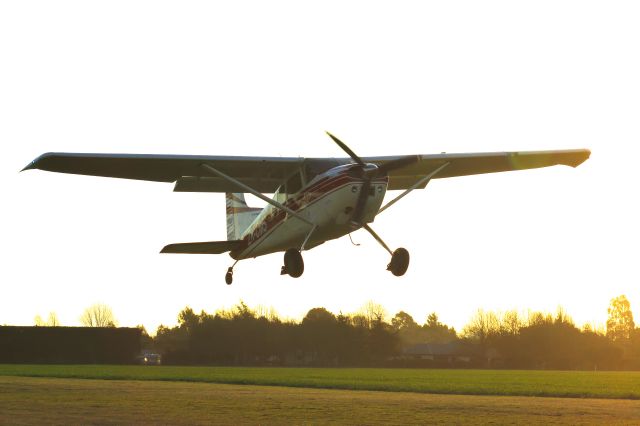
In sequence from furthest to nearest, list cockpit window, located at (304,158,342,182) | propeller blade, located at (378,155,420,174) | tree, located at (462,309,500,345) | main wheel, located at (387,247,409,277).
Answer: tree, located at (462,309,500,345) < cockpit window, located at (304,158,342,182) < propeller blade, located at (378,155,420,174) < main wheel, located at (387,247,409,277)

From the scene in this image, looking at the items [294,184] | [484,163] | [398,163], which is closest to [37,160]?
[294,184]

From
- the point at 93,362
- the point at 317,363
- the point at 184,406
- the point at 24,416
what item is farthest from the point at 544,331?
the point at 24,416

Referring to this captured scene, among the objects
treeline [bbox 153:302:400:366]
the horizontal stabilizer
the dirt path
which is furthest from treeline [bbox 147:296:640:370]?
the horizontal stabilizer

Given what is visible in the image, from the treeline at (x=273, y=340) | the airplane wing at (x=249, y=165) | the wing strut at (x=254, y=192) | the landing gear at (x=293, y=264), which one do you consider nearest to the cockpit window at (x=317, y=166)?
the airplane wing at (x=249, y=165)

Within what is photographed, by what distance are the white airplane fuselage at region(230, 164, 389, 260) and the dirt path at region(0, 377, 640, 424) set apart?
6075 millimetres

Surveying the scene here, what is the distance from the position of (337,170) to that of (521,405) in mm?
19832

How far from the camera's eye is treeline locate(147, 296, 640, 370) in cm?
9206

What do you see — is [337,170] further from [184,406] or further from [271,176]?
[184,406]

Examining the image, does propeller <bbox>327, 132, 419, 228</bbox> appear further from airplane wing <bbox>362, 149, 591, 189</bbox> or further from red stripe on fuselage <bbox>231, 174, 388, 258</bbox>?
airplane wing <bbox>362, 149, 591, 189</bbox>

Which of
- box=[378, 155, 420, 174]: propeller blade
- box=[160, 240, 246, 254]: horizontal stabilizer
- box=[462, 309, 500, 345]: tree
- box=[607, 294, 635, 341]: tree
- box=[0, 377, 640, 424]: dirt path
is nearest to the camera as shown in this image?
box=[378, 155, 420, 174]: propeller blade

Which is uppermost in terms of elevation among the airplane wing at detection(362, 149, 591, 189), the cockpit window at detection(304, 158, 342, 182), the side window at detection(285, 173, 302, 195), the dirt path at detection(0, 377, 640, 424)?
the airplane wing at detection(362, 149, 591, 189)

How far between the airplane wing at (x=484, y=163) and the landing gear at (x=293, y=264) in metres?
6.34

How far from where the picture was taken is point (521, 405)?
40.9m

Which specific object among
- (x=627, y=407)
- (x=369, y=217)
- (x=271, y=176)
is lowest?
(x=627, y=407)
